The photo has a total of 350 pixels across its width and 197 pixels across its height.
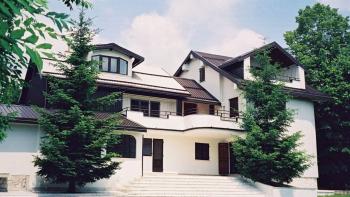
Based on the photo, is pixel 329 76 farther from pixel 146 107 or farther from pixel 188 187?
pixel 188 187

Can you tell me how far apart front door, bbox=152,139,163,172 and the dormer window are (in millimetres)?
5267

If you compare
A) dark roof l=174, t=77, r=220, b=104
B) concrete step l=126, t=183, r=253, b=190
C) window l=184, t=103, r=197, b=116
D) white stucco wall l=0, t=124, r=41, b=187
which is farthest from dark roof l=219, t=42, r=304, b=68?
white stucco wall l=0, t=124, r=41, b=187

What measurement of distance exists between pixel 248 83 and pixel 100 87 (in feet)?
30.8

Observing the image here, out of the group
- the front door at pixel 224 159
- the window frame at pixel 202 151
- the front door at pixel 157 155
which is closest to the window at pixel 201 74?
the window frame at pixel 202 151

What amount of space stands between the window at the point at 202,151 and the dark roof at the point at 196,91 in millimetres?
3223

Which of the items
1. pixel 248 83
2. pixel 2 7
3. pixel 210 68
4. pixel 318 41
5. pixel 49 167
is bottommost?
pixel 49 167

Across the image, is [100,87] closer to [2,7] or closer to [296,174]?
[296,174]

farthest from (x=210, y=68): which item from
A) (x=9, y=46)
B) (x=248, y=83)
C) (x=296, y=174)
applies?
(x=9, y=46)

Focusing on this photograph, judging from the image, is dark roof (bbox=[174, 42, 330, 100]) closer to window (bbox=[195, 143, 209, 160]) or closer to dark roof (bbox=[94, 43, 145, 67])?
window (bbox=[195, 143, 209, 160])

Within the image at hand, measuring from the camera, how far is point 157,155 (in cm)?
2828

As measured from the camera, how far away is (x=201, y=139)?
29.8 meters

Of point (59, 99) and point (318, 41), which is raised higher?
point (318, 41)

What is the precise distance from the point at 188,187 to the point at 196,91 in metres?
10.3

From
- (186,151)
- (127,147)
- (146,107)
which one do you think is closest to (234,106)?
(186,151)
